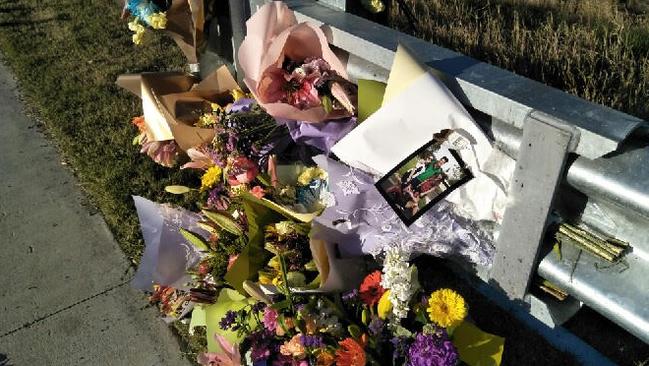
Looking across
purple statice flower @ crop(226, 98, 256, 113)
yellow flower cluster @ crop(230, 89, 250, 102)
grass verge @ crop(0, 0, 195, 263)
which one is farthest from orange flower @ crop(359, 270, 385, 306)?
grass verge @ crop(0, 0, 195, 263)

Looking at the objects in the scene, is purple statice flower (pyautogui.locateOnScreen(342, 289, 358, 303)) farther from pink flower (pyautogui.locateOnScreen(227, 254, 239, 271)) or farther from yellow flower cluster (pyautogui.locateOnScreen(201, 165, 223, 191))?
yellow flower cluster (pyautogui.locateOnScreen(201, 165, 223, 191))

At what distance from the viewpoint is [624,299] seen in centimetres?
177

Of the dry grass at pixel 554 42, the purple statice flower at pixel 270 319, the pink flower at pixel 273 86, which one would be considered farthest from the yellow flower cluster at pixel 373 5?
the purple statice flower at pixel 270 319

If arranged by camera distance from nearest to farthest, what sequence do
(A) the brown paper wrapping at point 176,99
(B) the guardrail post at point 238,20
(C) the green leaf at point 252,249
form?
(C) the green leaf at point 252,249 → (A) the brown paper wrapping at point 176,99 → (B) the guardrail post at point 238,20

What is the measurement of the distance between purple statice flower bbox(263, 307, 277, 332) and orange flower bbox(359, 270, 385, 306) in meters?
0.32

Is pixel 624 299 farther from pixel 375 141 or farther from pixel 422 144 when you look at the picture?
pixel 375 141

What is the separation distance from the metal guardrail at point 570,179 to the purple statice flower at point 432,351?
43 cm

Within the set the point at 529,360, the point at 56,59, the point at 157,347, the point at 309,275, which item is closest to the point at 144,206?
the point at 157,347

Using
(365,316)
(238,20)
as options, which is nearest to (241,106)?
(238,20)

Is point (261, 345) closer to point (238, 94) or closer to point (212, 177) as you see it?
point (212, 177)

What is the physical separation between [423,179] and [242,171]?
865 millimetres

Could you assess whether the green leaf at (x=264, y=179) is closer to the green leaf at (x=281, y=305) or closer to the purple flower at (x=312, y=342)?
the green leaf at (x=281, y=305)

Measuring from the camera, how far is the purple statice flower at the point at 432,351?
1728mm

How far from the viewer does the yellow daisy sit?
1890 mm
